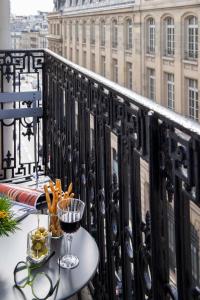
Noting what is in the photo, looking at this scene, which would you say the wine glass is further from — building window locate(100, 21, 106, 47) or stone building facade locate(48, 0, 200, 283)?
building window locate(100, 21, 106, 47)

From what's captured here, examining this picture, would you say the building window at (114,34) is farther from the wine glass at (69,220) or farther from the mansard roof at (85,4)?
the wine glass at (69,220)

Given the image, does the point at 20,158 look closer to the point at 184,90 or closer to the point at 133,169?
the point at 133,169

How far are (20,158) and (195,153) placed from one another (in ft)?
5.96

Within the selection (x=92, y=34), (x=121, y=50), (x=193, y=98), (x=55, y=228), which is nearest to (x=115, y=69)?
(x=121, y=50)

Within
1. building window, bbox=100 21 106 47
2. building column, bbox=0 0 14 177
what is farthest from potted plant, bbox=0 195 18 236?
building window, bbox=100 21 106 47

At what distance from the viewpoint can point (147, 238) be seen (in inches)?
33.0

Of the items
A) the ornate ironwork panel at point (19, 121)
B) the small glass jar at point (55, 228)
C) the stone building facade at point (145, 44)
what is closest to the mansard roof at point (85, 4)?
the stone building facade at point (145, 44)

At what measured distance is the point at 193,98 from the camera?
11.4 m

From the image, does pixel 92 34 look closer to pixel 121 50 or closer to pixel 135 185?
pixel 121 50

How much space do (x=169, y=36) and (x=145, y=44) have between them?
1.53m

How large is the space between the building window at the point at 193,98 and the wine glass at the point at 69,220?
401 inches

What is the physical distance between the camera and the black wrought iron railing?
2.25 ft

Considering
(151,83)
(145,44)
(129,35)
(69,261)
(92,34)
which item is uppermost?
(92,34)

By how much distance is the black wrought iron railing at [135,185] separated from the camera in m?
0.68
